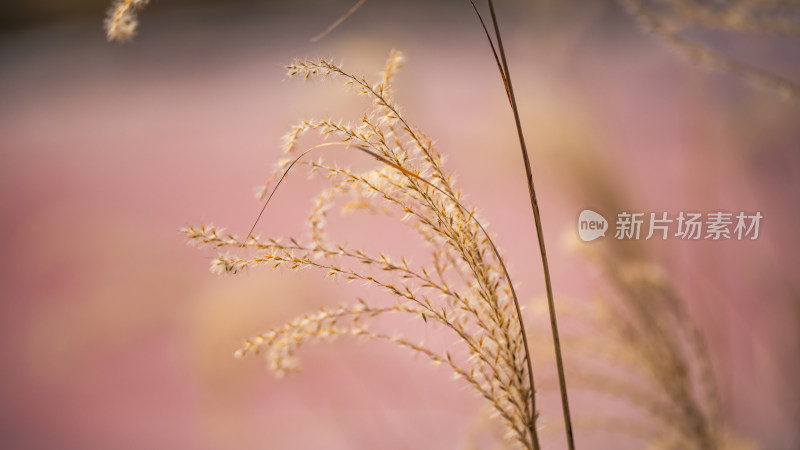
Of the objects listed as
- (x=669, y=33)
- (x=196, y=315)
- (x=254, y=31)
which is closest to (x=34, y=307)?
(x=196, y=315)

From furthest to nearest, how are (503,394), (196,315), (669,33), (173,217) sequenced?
(173,217), (196,315), (669,33), (503,394)

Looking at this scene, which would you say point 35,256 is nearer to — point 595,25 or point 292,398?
point 292,398

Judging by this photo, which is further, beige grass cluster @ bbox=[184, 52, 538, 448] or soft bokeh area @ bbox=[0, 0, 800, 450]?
soft bokeh area @ bbox=[0, 0, 800, 450]

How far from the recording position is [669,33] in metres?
0.45

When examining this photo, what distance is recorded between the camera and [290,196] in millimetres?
1436

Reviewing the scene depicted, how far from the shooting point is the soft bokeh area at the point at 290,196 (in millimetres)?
1240

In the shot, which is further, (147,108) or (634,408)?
(147,108)

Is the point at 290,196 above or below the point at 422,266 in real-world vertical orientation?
above

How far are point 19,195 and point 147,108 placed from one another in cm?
46

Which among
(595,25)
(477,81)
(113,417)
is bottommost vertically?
(113,417)

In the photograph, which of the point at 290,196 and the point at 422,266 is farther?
the point at 290,196

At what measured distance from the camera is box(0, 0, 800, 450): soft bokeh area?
124 cm

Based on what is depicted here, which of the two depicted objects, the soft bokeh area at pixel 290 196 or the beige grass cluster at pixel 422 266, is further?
the soft bokeh area at pixel 290 196

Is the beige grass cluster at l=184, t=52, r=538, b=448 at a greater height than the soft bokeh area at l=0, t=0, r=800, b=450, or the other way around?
the soft bokeh area at l=0, t=0, r=800, b=450
